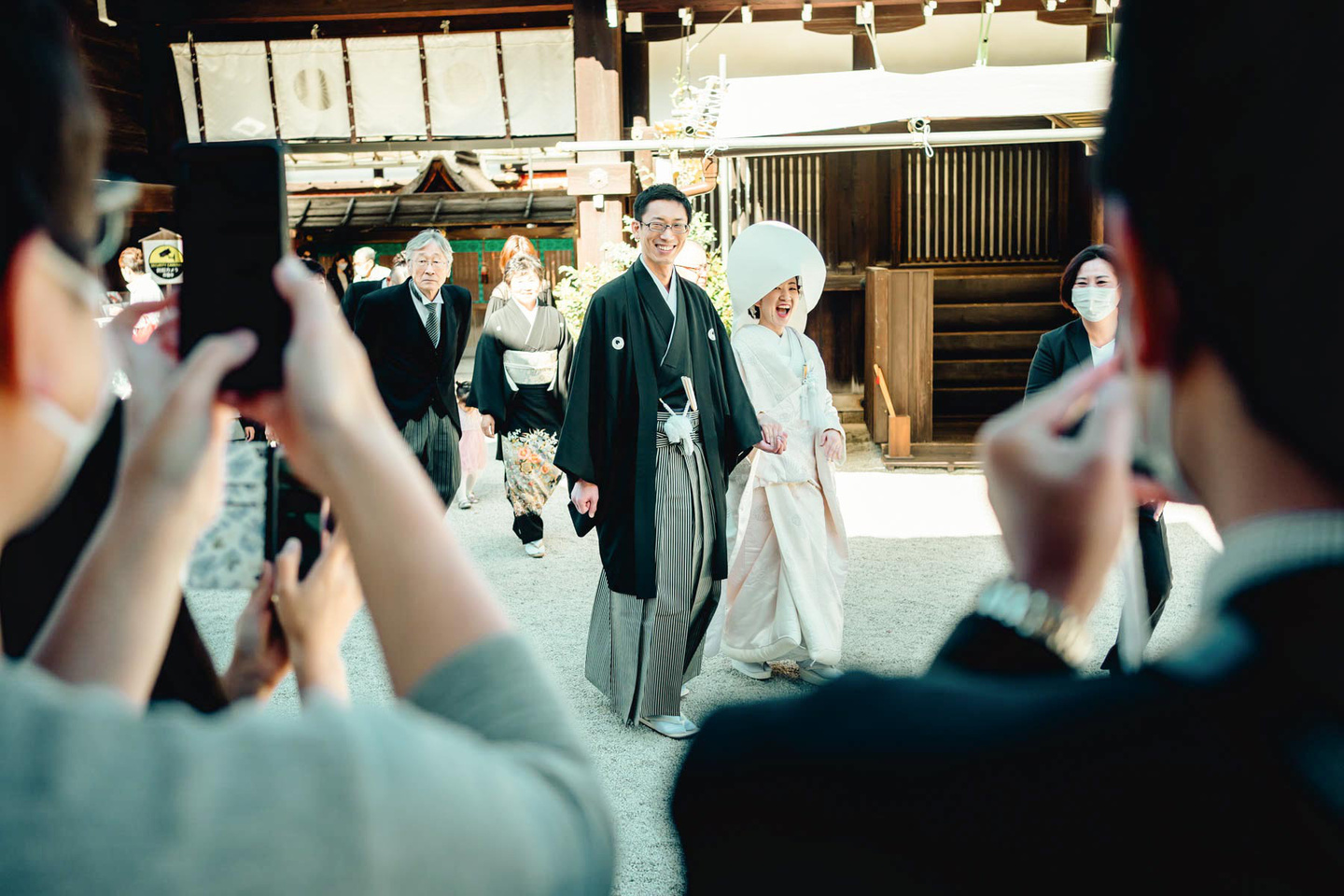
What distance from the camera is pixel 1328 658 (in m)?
0.52

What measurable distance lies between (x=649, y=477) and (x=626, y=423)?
247mm

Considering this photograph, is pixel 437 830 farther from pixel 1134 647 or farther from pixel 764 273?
pixel 764 273

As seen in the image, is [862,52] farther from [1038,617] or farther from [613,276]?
[1038,617]

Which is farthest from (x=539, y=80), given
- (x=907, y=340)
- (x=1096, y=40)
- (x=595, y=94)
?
(x=1096, y=40)

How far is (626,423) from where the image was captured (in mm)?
4188

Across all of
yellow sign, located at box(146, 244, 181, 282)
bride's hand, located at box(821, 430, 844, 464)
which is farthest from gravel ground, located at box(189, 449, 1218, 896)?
yellow sign, located at box(146, 244, 181, 282)

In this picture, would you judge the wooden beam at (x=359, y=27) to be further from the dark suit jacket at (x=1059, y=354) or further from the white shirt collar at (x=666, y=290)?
the dark suit jacket at (x=1059, y=354)

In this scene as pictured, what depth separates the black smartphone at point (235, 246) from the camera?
0.75 m

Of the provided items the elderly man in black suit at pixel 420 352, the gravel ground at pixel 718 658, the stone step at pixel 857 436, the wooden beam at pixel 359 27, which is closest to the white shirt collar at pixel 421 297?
the elderly man in black suit at pixel 420 352

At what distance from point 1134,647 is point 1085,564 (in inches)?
130

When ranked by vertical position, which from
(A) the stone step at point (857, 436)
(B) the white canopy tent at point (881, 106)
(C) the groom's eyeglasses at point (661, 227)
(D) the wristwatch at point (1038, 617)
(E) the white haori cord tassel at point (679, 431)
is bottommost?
(A) the stone step at point (857, 436)

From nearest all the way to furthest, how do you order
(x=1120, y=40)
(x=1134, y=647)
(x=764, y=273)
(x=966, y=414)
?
(x=1120, y=40), (x=1134, y=647), (x=764, y=273), (x=966, y=414)

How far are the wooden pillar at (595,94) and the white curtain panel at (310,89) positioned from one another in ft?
8.44

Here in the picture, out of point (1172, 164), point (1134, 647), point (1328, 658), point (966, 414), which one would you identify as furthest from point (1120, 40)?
point (966, 414)
